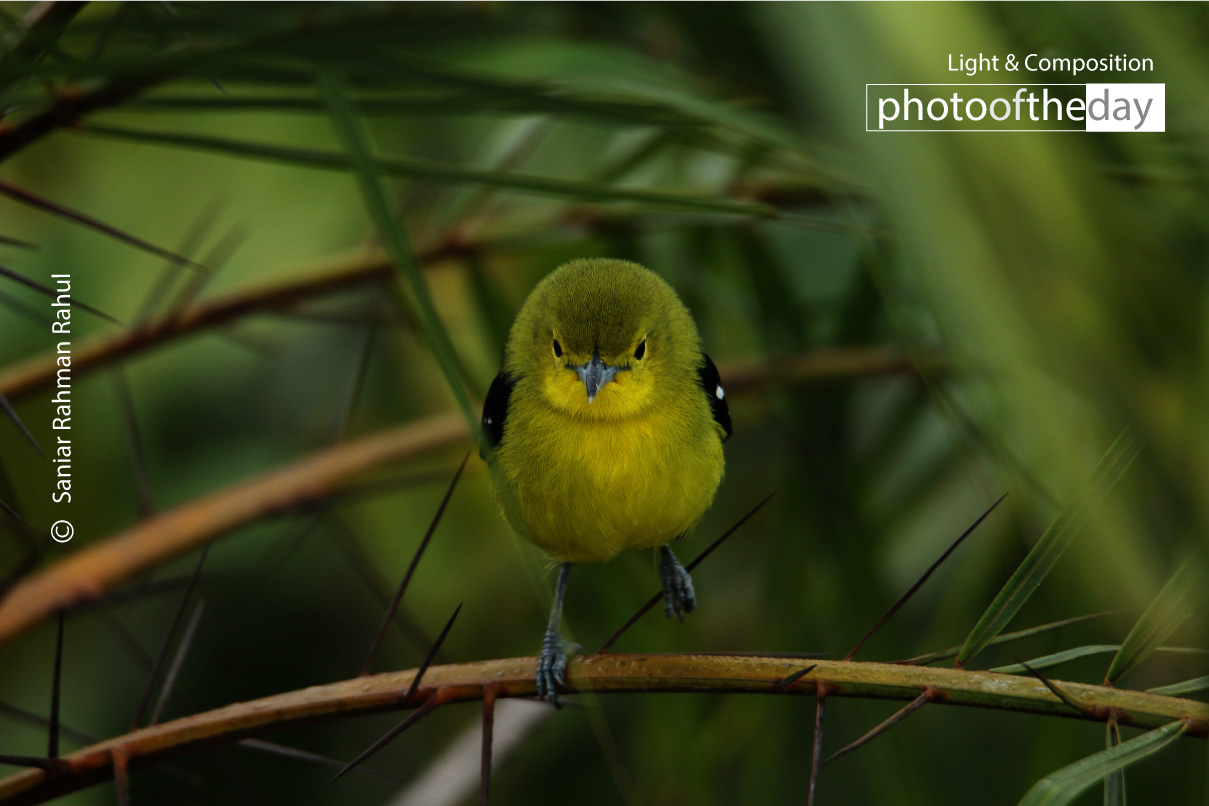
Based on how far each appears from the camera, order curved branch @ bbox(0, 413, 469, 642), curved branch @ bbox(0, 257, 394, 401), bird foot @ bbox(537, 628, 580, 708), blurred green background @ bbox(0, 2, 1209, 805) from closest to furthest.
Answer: blurred green background @ bbox(0, 2, 1209, 805)
bird foot @ bbox(537, 628, 580, 708)
curved branch @ bbox(0, 413, 469, 642)
curved branch @ bbox(0, 257, 394, 401)

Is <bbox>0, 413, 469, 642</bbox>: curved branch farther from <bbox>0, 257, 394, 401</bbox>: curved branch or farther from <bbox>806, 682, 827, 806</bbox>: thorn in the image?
A: <bbox>806, 682, 827, 806</bbox>: thorn

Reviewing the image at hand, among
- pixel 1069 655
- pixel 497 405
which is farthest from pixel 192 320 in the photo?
pixel 1069 655

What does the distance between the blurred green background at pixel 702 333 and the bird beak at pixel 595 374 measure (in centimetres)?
15

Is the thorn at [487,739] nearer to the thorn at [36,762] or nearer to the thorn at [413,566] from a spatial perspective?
the thorn at [413,566]

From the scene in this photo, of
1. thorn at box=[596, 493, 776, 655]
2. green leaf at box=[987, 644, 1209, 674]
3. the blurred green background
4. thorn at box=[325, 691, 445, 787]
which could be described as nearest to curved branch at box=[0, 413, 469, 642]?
the blurred green background

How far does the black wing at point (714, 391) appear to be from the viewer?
4.76 feet

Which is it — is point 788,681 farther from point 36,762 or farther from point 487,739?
point 36,762

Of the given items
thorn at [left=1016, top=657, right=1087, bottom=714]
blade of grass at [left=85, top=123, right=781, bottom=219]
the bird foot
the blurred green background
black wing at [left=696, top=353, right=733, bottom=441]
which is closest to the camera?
the blurred green background

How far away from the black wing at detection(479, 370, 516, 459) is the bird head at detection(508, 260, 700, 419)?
0.04 m

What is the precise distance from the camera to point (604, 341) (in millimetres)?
1478

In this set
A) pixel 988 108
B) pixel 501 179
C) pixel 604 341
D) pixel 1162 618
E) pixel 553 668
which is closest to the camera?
pixel 988 108

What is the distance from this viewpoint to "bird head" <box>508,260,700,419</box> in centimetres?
142

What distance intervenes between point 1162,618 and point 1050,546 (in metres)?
0.11

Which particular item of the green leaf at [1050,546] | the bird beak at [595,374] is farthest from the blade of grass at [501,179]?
the bird beak at [595,374]
